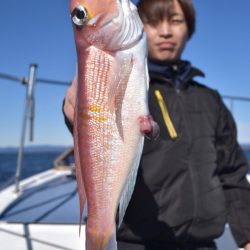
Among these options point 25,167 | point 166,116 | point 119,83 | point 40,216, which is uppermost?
point 119,83

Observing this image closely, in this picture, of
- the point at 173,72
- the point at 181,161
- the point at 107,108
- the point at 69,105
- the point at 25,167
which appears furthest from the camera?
the point at 25,167

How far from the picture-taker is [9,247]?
292 cm

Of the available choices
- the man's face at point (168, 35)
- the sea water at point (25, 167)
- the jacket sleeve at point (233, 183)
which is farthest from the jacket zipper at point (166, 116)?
the sea water at point (25, 167)

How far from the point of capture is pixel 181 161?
1.82 metres

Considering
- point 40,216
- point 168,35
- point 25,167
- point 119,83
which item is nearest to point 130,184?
point 119,83

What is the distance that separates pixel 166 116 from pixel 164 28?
42cm

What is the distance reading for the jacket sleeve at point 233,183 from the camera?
2047mm

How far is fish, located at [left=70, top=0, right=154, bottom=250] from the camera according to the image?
1.19 m

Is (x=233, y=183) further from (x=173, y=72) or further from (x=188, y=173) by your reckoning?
(x=173, y=72)

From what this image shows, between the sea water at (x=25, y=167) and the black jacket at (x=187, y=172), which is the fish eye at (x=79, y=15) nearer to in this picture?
the black jacket at (x=187, y=172)

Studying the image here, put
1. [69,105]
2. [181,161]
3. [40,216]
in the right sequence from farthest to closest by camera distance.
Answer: [40,216] → [181,161] → [69,105]

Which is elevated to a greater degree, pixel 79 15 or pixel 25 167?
pixel 79 15

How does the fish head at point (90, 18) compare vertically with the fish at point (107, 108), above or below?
above

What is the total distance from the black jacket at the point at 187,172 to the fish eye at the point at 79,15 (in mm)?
735
